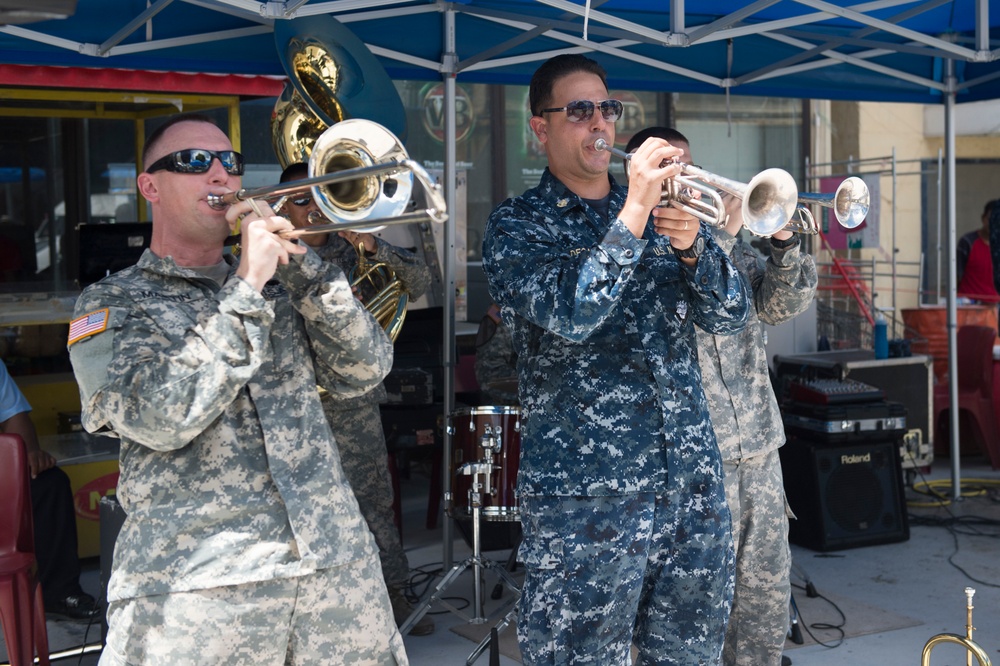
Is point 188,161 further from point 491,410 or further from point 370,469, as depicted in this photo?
point 370,469

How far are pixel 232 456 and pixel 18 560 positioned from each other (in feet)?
6.73

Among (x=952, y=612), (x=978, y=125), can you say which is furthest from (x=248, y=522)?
(x=978, y=125)

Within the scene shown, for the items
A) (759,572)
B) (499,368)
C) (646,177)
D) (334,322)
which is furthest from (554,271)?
(499,368)

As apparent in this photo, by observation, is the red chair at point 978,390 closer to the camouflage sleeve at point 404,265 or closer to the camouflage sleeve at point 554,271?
the camouflage sleeve at point 404,265

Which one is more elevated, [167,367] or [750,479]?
[167,367]

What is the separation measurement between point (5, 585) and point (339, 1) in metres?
2.51

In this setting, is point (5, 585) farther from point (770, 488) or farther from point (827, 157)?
point (827, 157)

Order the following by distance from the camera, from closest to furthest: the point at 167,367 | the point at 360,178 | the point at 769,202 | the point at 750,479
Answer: the point at 167,367
the point at 360,178
the point at 769,202
the point at 750,479

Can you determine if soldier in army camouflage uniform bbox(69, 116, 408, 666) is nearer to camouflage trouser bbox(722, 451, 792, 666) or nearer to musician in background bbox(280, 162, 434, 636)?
camouflage trouser bbox(722, 451, 792, 666)

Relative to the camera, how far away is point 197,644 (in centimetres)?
227

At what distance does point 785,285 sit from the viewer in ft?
11.4

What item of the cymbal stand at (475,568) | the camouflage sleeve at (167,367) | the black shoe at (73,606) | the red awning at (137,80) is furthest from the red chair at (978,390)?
the camouflage sleeve at (167,367)

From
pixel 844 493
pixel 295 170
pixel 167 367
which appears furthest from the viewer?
pixel 844 493

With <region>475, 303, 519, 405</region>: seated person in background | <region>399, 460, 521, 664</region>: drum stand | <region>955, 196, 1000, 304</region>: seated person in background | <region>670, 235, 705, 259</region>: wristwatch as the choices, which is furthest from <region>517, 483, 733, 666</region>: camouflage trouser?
<region>955, 196, 1000, 304</region>: seated person in background
